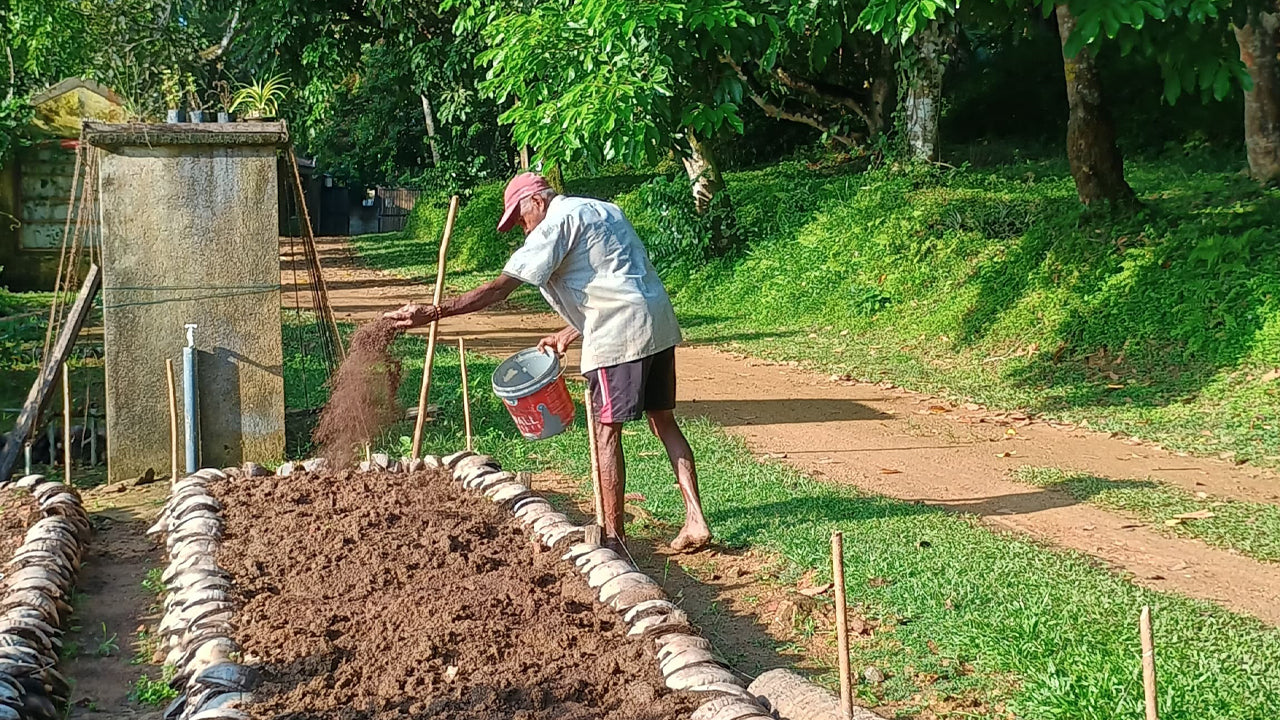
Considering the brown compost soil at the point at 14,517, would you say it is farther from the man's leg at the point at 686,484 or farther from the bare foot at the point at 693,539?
the bare foot at the point at 693,539

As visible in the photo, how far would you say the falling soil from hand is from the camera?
6031 mm

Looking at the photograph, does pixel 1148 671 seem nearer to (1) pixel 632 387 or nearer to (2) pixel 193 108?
(1) pixel 632 387

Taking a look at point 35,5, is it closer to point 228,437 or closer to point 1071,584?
point 228,437

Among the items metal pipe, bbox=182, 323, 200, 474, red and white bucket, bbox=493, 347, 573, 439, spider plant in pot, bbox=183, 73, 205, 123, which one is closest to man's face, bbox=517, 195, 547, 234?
red and white bucket, bbox=493, 347, 573, 439

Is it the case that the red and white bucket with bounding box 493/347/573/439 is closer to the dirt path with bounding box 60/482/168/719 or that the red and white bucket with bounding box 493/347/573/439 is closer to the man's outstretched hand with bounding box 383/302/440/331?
the man's outstretched hand with bounding box 383/302/440/331

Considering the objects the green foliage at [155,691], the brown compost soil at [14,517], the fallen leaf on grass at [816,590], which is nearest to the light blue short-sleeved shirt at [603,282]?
the fallen leaf on grass at [816,590]

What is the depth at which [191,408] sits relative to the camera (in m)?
7.02

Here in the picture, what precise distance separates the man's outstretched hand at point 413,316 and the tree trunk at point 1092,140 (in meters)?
8.11

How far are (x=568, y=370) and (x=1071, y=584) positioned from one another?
22.3 feet

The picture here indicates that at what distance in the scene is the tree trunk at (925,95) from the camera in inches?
570

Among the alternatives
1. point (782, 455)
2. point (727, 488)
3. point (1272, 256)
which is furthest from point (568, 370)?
point (1272, 256)

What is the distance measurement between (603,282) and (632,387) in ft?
1.60

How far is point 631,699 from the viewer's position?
11.9ft

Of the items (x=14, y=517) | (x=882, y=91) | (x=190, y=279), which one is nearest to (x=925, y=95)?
(x=882, y=91)
